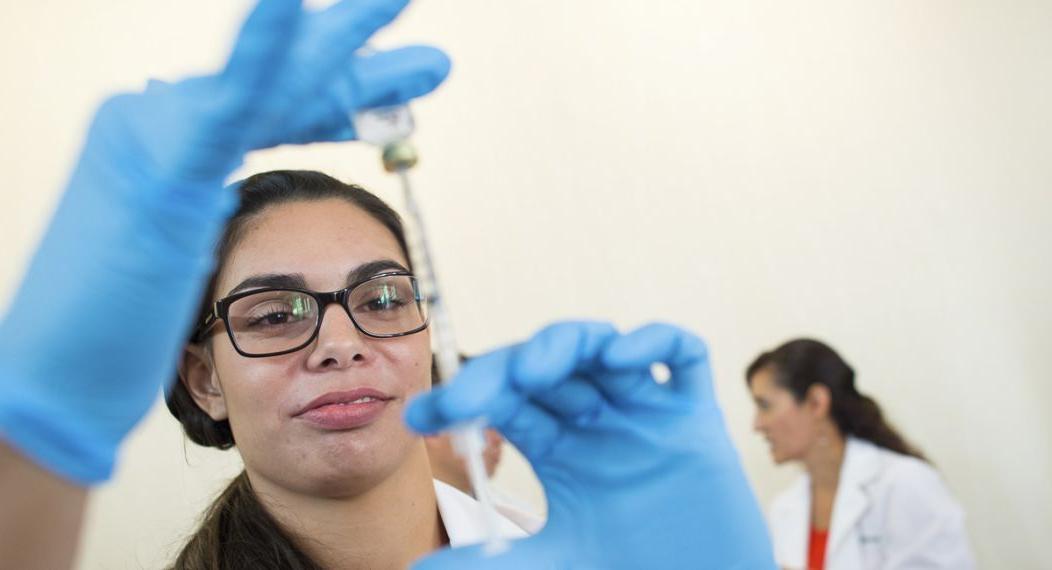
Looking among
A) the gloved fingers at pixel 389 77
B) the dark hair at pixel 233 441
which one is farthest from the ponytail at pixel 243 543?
the gloved fingers at pixel 389 77

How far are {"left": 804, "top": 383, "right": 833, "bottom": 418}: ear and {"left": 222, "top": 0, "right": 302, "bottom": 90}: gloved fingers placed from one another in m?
2.15

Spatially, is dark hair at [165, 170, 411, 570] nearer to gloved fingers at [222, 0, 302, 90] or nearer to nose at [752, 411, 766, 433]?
gloved fingers at [222, 0, 302, 90]

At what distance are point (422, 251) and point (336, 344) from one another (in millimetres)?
259

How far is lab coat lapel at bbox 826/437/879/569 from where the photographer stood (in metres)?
2.33

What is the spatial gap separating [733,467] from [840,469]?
6.17 ft

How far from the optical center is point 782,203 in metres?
2.65

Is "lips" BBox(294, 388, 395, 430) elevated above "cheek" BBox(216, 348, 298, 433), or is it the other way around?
"cheek" BBox(216, 348, 298, 433)

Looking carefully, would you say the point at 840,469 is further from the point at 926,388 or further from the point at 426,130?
→ the point at 426,130

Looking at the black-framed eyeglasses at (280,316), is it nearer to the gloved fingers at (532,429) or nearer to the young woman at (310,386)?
the young woman at (310,386)

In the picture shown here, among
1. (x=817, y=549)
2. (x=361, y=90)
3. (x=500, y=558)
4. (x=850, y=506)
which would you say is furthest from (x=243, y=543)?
(x=817, y=549)

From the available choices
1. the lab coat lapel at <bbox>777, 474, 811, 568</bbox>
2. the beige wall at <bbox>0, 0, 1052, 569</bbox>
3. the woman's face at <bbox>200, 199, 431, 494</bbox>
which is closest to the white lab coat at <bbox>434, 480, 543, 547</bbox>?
the woman's face at <bbox>200, 199, 431, 494</bbox>

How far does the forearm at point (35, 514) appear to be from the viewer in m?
0.55

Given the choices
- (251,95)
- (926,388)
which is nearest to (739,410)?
(926,388)

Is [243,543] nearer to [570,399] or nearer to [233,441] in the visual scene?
[233,441]
